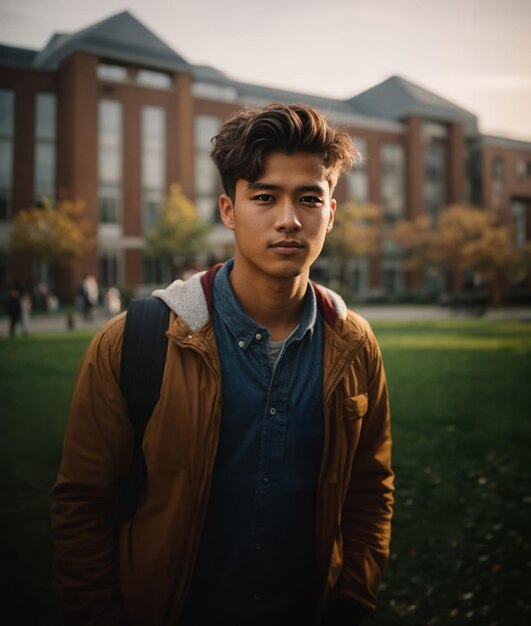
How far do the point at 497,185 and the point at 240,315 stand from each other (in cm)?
722

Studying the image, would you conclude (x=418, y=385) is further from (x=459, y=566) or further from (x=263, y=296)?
(x=263, y=296)

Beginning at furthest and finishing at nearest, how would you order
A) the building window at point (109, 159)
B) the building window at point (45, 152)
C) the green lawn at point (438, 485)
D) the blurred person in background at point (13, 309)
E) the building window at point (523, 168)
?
1. the building window at point (109, 159)
2. the building window at point (45, 152)
3. the blurred person in background at point (13, 309)
4. the building window at point (523, 168)
5. the green lawn at point (438, 485)

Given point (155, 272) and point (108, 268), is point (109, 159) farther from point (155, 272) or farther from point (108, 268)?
point (155, 272)

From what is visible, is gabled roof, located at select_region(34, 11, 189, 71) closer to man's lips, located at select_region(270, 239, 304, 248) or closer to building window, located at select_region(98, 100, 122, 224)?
man's lips, located at select_region(270, 239, 304, 248)

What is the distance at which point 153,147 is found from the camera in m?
21.6

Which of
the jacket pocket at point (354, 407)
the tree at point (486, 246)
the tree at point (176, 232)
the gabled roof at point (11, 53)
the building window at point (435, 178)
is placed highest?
the building window at point (435, 178)

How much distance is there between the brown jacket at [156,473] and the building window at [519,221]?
5879 millimetres

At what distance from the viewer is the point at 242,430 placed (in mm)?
1553

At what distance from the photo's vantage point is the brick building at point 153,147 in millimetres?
5355

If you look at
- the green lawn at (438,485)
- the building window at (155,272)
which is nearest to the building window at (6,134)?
the green lawn at (438,485)

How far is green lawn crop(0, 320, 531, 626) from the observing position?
2855 mm

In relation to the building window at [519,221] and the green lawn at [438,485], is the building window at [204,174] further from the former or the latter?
the green lawn at [438,485]

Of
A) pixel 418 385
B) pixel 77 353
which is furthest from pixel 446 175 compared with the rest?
pixel 77 353

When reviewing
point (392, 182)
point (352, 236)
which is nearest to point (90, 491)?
point (352, 236)
